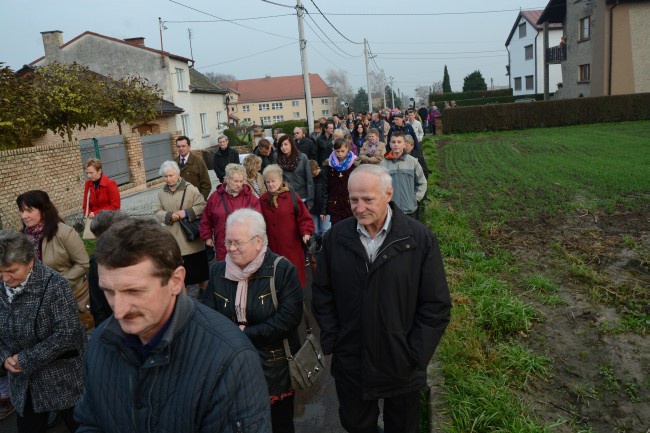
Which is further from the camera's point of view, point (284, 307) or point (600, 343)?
point (600, 343)

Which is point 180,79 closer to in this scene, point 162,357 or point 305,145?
point 305,145

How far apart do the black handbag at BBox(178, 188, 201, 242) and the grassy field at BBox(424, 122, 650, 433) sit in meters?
3.07

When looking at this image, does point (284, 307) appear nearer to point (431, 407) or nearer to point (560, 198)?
point (431, 407)

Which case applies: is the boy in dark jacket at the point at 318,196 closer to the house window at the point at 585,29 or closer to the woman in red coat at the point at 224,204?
the woman in red coat at the point at 224,204

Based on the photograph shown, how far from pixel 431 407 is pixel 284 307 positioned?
144 cm

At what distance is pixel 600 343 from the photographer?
492cm

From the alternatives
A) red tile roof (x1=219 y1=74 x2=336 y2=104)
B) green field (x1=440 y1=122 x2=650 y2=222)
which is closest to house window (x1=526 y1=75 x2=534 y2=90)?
green field (x1=440 y1=122 x2=650 y2=222)

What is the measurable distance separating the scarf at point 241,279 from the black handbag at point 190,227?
3040 millimetres

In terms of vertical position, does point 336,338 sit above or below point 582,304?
above

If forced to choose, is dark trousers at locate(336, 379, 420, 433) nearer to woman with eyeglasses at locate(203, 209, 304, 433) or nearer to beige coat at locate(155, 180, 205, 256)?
woman with eyeglasses at locate(203, 209, 304, 433)

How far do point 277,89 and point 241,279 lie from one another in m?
99.5

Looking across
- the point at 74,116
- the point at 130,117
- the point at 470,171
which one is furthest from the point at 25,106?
the point at 470,171

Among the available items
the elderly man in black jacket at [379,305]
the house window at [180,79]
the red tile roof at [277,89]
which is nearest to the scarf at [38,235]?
the elderly man in black jacket at [379,305]

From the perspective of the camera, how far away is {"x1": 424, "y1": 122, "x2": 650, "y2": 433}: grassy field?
Answer: 3953mm
